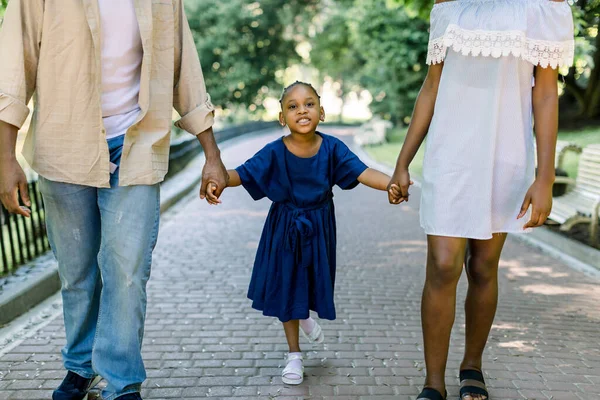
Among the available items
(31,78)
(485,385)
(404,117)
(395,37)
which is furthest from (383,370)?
(404,117)

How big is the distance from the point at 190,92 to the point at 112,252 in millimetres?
830

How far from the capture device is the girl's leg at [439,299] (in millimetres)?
2973

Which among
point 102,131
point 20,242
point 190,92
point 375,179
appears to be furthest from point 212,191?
point 20,242

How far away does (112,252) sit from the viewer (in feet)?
9.30

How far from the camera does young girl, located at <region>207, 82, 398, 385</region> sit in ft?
11.3

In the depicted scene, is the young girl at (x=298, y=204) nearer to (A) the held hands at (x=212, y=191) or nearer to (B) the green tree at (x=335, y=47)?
(A) the held hands at (x=212, y=191)

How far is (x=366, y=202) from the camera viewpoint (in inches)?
440

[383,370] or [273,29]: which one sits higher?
[273,29]

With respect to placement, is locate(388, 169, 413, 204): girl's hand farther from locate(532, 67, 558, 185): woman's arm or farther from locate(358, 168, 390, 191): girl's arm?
locate(532, 67, 558, 185): woman's arm

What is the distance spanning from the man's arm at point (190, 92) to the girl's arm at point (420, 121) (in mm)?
923

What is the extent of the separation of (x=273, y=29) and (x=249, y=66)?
2.86 metres

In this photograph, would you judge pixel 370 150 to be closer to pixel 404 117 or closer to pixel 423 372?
pixel 404 117

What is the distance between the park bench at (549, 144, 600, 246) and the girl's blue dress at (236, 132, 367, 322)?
13.9 feet

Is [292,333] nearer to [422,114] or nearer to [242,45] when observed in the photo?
[422,114]
